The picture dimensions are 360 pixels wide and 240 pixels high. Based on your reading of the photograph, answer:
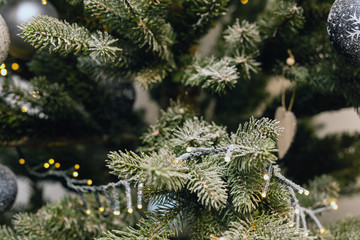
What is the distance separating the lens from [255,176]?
327 mm

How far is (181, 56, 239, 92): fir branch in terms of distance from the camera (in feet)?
1.30

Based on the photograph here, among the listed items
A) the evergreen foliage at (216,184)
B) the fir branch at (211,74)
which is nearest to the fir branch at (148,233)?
the evergreen foliage at (216,184)

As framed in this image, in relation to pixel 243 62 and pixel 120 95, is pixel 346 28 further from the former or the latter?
pixel 120 95

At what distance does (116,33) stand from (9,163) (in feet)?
1.22

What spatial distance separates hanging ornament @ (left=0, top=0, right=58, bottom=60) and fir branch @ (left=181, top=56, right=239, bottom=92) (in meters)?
0.22

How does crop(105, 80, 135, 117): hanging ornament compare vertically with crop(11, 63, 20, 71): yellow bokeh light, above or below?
below

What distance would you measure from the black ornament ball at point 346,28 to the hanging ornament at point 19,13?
365 millimetres

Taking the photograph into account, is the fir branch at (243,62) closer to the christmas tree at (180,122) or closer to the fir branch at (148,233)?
the christmas tree at (180,122)

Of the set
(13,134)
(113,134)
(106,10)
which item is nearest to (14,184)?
(13,134)

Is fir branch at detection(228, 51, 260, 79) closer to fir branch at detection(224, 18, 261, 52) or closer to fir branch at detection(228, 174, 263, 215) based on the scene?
fir branch at detection(224, 18, 261, 52)

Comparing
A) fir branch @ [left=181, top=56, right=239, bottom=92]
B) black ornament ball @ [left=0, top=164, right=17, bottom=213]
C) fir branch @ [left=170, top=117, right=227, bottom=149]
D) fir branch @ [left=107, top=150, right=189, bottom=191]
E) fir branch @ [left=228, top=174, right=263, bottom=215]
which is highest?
fir branch @ [left=181, top=56, right=239, bottom=92]

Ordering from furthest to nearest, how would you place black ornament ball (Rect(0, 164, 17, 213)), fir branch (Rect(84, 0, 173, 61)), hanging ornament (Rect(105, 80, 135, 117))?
1. hanging ornament (Rect(105, 80, 135, 117))
2. black ornament ball (Rect(0, 164, 17, 213))
3. fir branch (Rect(84, 0, 173, 61))

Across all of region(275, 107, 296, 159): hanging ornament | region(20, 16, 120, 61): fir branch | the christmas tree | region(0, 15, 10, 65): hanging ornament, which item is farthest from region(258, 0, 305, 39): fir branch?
region(0, 15, 10, 65): hanging ornament

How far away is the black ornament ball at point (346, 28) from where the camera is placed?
32 centimetres
